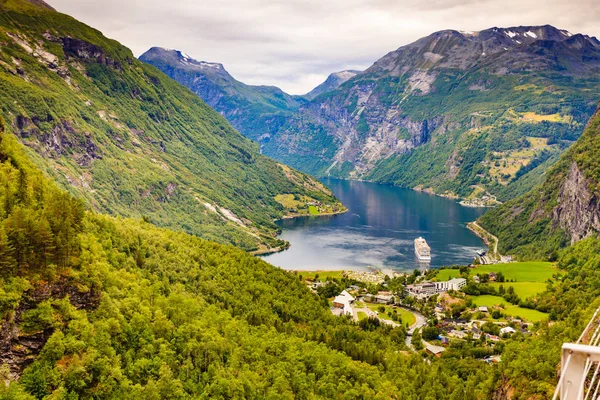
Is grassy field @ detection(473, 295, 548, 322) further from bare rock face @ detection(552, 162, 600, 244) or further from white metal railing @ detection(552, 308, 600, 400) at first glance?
white metal railing @ detection(552, 308, 600, 400)

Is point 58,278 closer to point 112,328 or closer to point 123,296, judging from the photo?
point 112,328

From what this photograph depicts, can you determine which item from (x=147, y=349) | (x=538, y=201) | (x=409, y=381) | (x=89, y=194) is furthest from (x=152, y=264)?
(x=538, y=201)

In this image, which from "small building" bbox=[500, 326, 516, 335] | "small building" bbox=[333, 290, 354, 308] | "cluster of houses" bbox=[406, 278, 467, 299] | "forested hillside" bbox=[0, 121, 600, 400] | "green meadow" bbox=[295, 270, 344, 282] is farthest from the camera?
"green meadow" bbox=[295, 270, 344, 282]

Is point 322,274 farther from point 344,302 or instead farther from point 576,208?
point 576,208

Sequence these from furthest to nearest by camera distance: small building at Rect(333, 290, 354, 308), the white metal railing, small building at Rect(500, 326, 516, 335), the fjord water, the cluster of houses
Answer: the fjord water
the cluster of houses
small building at Rect(333, 290, 354, 308)
small building at Rect(500, 326, 516, 335)
the white metal railing

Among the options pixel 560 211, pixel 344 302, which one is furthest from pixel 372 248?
pixel 344 302

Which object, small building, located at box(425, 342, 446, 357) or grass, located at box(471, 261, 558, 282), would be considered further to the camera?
grass, located at box(471, 261, 558, 282)

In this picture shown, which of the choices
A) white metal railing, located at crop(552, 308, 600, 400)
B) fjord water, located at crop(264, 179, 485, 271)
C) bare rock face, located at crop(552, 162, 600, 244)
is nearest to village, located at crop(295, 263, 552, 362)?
fjord water, located at crop(264, 179, 485, 271)
